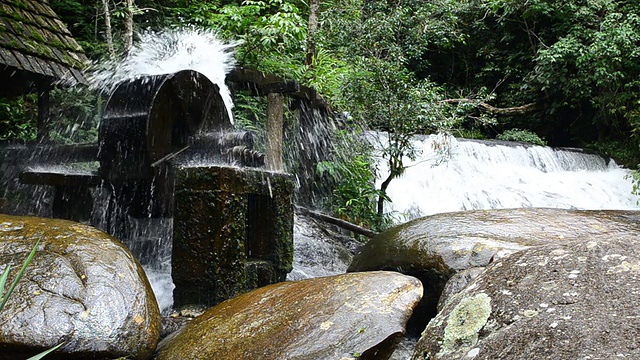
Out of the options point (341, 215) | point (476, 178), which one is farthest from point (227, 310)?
point (476, 178)

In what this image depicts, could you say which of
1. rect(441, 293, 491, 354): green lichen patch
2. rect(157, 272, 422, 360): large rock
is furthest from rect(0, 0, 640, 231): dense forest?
rect(441, 293, 491, 354): green lichen patch

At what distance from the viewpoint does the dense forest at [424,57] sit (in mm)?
8828

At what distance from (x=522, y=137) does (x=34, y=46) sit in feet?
44.4

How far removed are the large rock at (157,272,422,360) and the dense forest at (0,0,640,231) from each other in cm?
544

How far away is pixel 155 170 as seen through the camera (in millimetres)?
6195

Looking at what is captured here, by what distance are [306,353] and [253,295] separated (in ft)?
3.25

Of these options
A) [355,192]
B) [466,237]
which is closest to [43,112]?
[355,192]

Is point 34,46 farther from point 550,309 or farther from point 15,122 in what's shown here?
point 550,309

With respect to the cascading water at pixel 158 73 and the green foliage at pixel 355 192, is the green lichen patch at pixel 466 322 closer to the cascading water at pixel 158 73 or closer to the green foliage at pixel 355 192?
the cascading water at pixel 158 73

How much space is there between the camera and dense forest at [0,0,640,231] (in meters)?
8.83

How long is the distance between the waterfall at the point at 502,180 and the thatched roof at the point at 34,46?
559cm

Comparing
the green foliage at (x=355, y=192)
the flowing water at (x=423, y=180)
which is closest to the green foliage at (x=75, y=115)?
the flowing water at (x=423, y=180)

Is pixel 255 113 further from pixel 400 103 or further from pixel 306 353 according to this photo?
pixel 306 353

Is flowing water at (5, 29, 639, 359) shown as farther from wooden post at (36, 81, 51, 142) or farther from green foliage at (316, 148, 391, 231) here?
wooden post at (36, 81, 51, 142)
